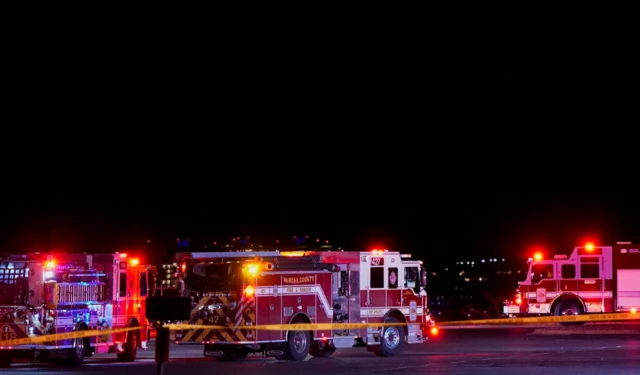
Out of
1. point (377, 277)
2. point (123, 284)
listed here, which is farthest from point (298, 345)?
point (123, 284)

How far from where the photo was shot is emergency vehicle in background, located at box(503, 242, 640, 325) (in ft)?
129

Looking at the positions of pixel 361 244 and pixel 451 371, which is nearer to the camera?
pixel 451 371

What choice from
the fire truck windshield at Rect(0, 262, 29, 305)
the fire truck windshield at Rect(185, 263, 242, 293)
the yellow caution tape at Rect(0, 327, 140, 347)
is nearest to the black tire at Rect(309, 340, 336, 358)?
the fire truck windshield at Rect(185, 263, 242, 293)

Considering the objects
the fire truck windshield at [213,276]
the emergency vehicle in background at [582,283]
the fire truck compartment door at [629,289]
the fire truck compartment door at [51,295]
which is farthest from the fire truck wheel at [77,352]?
the fire truck compartment door at [629,289]

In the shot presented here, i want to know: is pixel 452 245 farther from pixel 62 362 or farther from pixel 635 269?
pixel 62 362

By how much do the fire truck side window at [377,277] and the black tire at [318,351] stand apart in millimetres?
1774

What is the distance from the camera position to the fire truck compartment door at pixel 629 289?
128ft

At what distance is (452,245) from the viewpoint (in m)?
104

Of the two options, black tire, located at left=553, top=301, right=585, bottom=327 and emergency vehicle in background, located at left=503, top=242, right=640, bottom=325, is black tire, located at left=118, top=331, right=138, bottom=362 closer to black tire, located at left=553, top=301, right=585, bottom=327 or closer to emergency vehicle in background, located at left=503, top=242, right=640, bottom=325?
emergency vehicle in background, located at left=503, top=242, right=640, bottom=325

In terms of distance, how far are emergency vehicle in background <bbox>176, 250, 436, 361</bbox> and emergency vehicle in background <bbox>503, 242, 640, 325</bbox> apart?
45.6 ft

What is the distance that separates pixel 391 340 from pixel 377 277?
58.2 inches

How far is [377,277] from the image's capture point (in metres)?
26.4

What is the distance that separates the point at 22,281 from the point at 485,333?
60.4ft

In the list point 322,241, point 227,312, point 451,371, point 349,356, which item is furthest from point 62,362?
point 322,241
